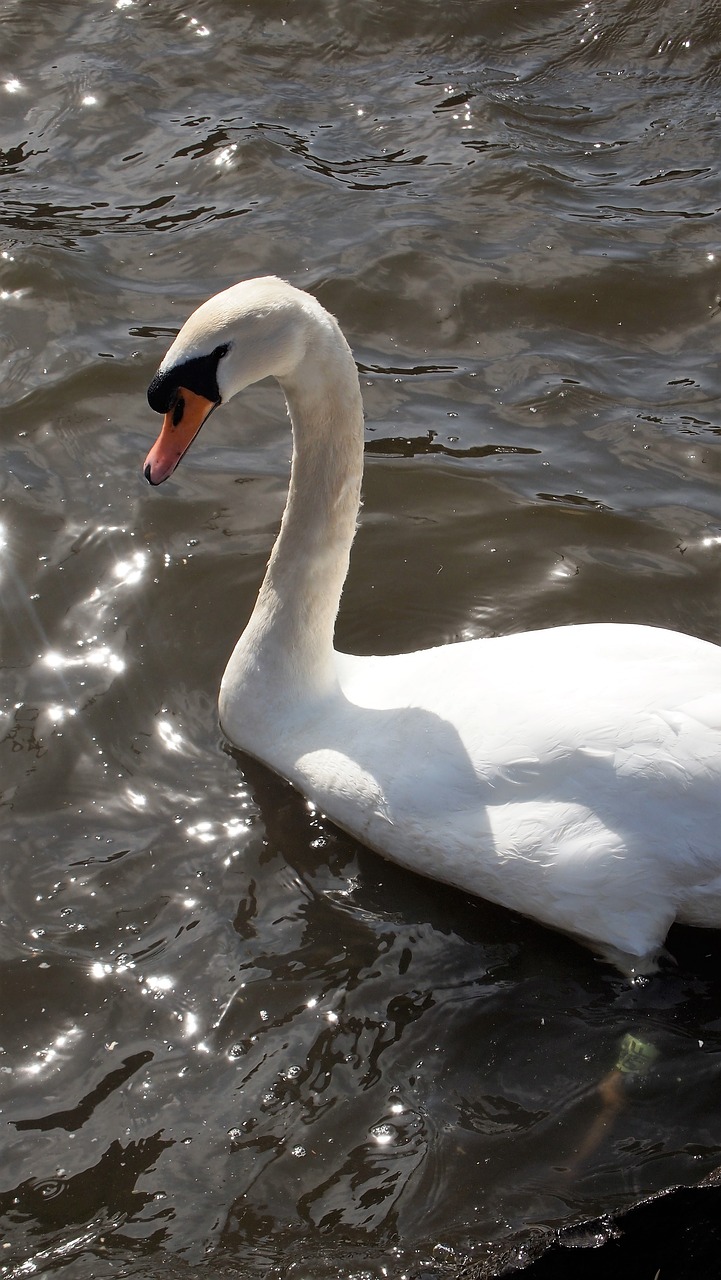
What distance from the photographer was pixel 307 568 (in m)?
5.32

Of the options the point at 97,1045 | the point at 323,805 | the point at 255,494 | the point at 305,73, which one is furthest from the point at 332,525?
the point at 305,73

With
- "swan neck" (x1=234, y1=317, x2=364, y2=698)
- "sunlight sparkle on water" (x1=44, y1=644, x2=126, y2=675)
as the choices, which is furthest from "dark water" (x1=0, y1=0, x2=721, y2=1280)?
"swan neck" (x1=234, y1=317, x2=364, y2=698)

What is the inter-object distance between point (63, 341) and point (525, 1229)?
5333mm

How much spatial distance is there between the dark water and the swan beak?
4.16ft

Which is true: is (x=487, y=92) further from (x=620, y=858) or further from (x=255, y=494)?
(x=620, y=858)

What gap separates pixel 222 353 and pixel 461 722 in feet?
4.89

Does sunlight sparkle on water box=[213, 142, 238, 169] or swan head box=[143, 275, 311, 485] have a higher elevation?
swan head box=[143, 275, 311, 485]

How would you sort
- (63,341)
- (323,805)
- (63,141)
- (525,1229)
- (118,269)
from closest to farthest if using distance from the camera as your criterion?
1. (525,1229)
2. (323,805)
3. (63,341)
4. (118,269)
5. (63,141)

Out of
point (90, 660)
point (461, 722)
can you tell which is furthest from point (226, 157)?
point (461, 722)

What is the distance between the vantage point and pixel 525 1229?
388 centimetres

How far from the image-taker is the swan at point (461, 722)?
4.30 m

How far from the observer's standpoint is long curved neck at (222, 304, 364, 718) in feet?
16.6

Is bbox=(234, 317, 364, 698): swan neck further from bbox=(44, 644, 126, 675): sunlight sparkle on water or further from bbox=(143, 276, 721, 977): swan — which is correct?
bbox=(44, 644, 126, 675): sunlight sparkle on water

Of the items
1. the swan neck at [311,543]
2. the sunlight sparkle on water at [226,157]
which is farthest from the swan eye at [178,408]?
the sunlight sparkle on water at [226,157]
